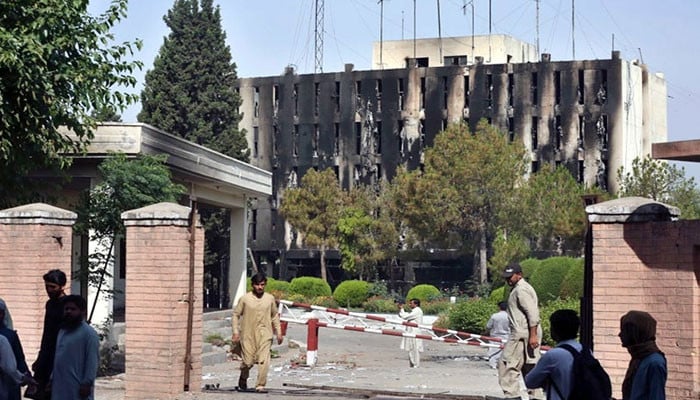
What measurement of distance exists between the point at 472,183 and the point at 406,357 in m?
33.1

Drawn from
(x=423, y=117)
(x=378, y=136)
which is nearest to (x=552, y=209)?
(x=423, y=117)

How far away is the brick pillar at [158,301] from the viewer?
49.7 ft

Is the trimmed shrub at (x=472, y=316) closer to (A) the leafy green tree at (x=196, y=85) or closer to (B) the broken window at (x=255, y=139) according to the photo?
(A) the leafy green tree at (x=196, y=85)

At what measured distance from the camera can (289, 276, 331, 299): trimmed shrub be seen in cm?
6294

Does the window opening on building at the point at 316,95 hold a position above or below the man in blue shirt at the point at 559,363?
above

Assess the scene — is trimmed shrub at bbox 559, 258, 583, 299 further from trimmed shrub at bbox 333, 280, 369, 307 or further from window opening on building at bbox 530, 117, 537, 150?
window opening on building at bbox 530, 117, 537, 150

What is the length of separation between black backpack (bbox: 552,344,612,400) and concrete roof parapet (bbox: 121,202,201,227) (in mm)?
8081

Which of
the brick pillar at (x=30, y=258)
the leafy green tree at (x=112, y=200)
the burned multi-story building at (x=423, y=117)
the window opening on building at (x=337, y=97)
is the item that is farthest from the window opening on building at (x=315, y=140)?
the brick pillar at (x=30, y=258)

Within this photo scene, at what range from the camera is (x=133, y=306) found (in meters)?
15.4

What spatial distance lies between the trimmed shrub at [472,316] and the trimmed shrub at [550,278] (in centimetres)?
194

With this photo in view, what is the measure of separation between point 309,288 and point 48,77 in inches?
1814

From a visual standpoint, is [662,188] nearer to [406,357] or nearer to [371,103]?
Result: [371,103]

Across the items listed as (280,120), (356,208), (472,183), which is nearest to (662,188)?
(472,183)

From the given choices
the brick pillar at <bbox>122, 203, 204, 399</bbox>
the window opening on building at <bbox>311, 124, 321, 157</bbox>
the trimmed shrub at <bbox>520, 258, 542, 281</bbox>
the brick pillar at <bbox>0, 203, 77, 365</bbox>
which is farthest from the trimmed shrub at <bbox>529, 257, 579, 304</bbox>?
the window opening on building at <bbox>311, 124, 321, 157</bbox>
